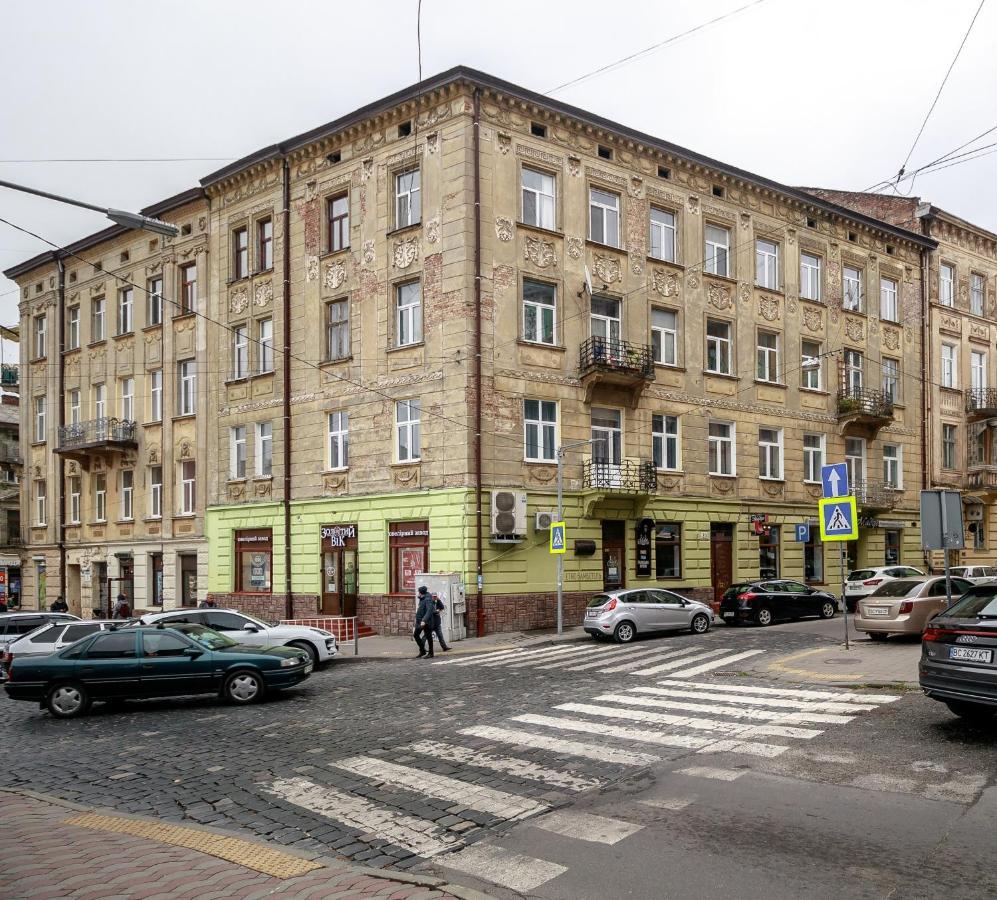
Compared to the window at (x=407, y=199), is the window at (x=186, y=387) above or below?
below

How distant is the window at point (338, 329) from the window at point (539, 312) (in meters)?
5.80

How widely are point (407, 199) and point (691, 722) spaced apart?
66.2ft

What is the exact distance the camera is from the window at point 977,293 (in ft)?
142

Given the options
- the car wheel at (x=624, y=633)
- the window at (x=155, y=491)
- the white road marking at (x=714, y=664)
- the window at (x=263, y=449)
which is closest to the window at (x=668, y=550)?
the car wheel at (x=624, y=633)

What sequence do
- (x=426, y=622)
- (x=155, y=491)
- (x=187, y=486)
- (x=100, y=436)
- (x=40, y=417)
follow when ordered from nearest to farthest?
(x=426, y=622)
(x=187, y=486)
(x=155, y=491)
(x=100, y=436)
(x=40, y=417)

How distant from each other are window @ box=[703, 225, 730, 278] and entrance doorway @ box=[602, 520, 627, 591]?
9.66 metres

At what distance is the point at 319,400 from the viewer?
98.5 feet

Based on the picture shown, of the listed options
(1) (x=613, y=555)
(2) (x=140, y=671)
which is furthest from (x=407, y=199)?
(2) (x=140, y=671)

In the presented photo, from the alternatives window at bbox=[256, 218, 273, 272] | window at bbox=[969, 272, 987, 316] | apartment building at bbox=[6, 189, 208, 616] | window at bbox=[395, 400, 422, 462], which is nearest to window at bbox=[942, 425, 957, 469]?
window at bbox=[969, 272, 987, 316]

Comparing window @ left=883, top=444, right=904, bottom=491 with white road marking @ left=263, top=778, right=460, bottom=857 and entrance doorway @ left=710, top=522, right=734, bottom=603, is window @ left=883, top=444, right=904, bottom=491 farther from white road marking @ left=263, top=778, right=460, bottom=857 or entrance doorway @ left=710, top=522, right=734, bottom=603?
white road marking @ left=263, top=778, right=460, bottom=857

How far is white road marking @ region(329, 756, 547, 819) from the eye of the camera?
8441 mm

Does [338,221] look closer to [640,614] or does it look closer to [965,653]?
[640,614]

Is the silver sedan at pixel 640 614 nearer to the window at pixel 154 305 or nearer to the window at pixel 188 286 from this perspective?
the window at pixel 188 286

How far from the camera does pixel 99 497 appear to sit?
3950 cm
